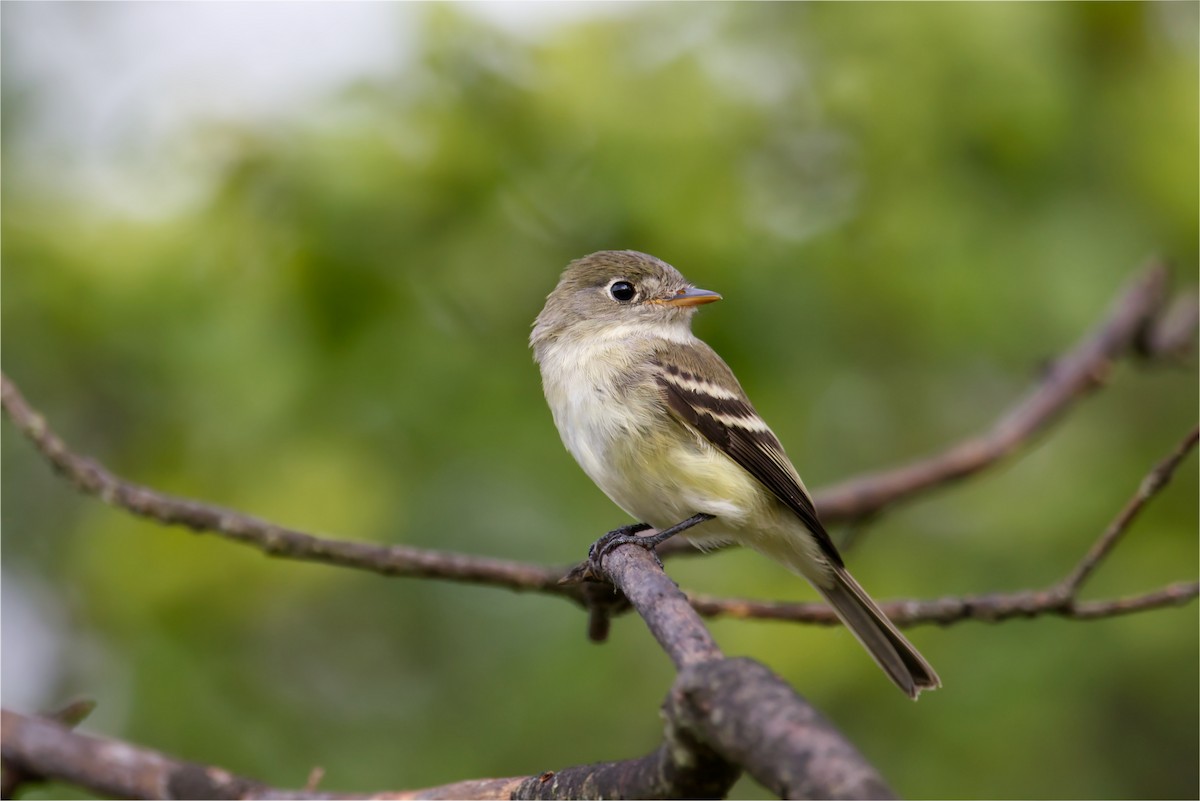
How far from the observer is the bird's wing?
13.2 ft

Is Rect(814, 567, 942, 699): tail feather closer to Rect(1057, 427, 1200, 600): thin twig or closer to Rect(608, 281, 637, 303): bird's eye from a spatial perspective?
Rect(1057, 427, 1200, 600): thin twig

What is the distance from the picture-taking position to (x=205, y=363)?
398 centimetres

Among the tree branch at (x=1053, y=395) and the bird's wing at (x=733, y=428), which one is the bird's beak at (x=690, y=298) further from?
the tree branch at (x=1053, y=395)

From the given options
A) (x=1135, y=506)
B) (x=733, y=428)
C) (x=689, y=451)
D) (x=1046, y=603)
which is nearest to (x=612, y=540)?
(x=689, y=451)

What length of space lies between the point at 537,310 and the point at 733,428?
99cm

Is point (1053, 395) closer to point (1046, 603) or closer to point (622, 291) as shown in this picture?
point (1046, 603)

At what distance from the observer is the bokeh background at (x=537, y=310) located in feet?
13.2

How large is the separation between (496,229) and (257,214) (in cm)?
84

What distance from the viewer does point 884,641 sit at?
3.89 meters

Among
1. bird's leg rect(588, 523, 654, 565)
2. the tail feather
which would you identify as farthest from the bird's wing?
bird's leg rect(588, 523, 654, 565)

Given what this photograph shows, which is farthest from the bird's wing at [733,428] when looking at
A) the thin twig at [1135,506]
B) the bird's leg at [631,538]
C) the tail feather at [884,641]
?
the thin twig at [1135,506]

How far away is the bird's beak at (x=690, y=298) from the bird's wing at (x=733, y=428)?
22cm

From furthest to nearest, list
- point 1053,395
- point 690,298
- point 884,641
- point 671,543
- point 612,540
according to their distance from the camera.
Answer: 1. point 1053,395
2. point 671,543
3. point 690,298
4. point 884,641
5. point 612,540

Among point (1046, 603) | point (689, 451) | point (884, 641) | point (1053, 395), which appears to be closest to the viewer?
point (1046, 603)
